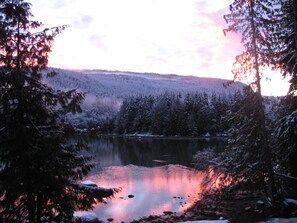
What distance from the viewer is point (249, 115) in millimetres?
17047

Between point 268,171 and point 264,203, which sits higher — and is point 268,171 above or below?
above

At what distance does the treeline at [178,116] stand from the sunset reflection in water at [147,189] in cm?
5339

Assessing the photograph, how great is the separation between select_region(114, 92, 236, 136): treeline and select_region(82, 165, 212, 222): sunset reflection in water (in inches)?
2102

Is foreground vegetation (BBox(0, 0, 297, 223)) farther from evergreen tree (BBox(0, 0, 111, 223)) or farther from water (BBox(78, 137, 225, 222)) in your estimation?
water (BBox(78, 137, 225, 222))

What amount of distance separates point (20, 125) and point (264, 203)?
14284 mm

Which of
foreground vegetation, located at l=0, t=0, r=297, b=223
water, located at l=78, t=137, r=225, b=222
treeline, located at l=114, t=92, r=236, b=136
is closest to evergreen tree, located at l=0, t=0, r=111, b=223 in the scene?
foreground vegetation, located at l=0, t=0, r=297, b=223

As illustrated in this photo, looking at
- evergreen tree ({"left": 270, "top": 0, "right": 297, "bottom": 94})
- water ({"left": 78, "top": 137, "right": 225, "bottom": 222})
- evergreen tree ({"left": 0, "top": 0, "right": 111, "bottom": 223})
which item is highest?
evergreen tree ({"left": 270, "top": 0, "right": 297, "bottom": 94})

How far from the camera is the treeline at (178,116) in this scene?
4013 inches

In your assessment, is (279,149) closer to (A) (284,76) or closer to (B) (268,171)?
(B) (268,171)

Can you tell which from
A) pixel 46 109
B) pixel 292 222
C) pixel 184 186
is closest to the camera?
pixel 46 109

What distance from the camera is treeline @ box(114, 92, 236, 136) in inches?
4013

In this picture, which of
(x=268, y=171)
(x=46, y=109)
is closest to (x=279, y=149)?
(x=268, y=171)

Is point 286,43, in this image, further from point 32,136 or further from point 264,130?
point 32,136

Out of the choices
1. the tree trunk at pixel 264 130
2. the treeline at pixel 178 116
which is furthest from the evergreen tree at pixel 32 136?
the treeline at pixel 178 116
